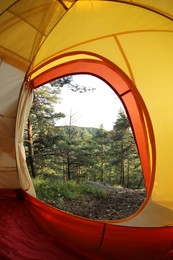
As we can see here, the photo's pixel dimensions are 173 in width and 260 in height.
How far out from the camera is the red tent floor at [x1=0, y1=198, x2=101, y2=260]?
5.69ft

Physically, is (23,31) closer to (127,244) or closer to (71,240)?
(71,240)

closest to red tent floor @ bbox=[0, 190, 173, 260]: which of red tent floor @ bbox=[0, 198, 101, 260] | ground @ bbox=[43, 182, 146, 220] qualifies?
red tent floor @ bbox=[0, 198, 101, 260]

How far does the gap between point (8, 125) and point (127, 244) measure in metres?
1.86

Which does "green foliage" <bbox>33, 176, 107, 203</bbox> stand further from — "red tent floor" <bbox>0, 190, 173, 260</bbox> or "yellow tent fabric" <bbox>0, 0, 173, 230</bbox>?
"red tent floor" <bbox>0, 190, 173, 260</bbox>

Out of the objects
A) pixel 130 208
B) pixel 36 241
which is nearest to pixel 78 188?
pixel 130 208

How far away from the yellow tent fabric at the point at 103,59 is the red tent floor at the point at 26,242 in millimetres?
413

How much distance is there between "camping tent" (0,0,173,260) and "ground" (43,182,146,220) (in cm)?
201

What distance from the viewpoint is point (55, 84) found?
1007 centimetres

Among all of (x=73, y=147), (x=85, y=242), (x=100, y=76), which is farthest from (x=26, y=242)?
(x=73, y=147)

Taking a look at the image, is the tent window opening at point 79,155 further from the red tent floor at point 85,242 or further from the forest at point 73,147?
the red tent floor at point 85,242

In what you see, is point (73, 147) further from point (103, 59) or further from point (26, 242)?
point (26, 242)

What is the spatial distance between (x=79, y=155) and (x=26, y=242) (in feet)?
33.9

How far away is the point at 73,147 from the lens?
11.5m

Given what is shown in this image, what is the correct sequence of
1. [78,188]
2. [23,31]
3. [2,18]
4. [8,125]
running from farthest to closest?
1. [78,188]
2. [8,125]
3. [23,31]
4. [2,18]
